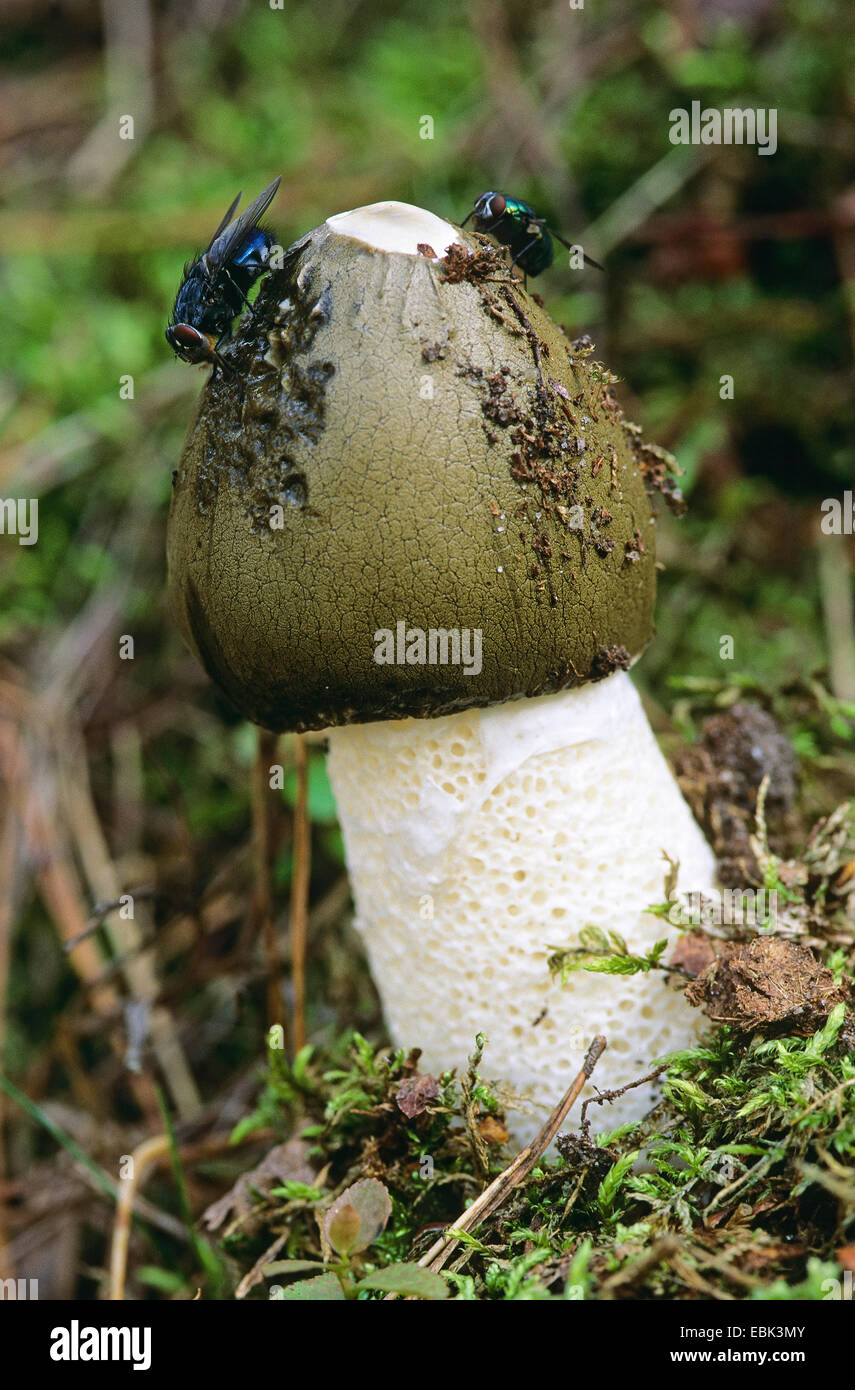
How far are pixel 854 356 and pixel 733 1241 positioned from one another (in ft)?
11.9

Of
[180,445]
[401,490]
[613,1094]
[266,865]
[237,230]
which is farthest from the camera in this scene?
[180,445]

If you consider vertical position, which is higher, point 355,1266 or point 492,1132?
point 492,1132

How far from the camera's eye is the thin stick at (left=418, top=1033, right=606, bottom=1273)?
214cm

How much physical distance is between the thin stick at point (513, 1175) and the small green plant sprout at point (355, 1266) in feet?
0.43

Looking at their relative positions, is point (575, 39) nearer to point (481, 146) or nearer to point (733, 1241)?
point (481, 146)

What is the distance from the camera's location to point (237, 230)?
6.63 ft

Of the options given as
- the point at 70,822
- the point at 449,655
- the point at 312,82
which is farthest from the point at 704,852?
the point at 312,82

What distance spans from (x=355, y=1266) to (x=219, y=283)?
201 centimetres

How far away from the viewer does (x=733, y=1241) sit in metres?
1.84

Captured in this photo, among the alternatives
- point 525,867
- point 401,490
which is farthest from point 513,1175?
point 401,490

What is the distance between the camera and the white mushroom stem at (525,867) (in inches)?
89.6

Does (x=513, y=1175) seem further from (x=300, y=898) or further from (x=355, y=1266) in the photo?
(x=300, y=898)

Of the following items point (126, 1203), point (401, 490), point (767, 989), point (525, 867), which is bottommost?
point (126, 1203)
